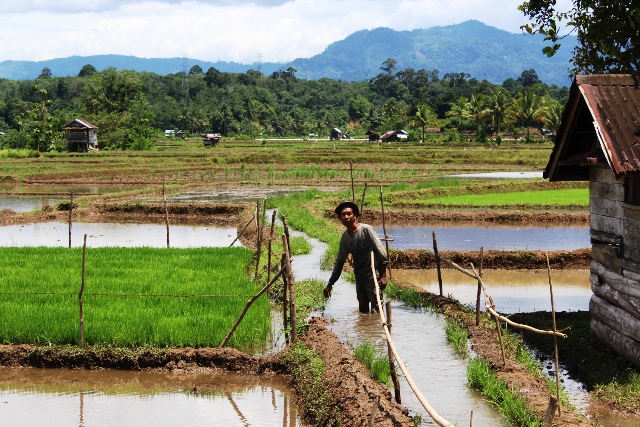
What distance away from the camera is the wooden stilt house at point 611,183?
7.18 meters

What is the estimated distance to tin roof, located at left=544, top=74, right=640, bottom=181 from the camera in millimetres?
7125

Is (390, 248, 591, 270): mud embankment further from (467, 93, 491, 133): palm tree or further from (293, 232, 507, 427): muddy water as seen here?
(467, 93, 491, 133): palm tree

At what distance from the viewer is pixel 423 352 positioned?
7609mm

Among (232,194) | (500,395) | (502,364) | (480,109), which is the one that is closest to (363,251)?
(502,364)

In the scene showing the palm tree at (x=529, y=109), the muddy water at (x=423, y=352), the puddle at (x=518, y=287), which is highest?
the palm tree at (x=529, y=109)

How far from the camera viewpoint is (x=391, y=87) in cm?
12069

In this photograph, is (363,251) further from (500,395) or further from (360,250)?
(500,395)

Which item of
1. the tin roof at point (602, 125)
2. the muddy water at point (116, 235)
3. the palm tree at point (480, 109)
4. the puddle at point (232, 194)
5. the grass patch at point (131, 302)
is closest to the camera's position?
the tin roof at point (602, 125)

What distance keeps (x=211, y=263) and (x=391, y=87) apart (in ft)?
366

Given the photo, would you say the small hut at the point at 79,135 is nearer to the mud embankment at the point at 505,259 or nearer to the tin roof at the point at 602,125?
the mud embankment at the point at 505,259

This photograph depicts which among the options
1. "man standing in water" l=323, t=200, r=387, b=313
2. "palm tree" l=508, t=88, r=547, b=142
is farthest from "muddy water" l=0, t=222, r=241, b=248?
"palm tree" l=508, t=88, r=547, b=142

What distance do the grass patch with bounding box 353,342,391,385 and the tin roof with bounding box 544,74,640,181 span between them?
266cm

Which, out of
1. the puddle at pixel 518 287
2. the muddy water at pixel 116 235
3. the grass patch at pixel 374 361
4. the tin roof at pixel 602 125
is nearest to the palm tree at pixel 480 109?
the muddy water at pixel 116 235

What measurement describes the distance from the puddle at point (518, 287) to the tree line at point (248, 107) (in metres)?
38.0
